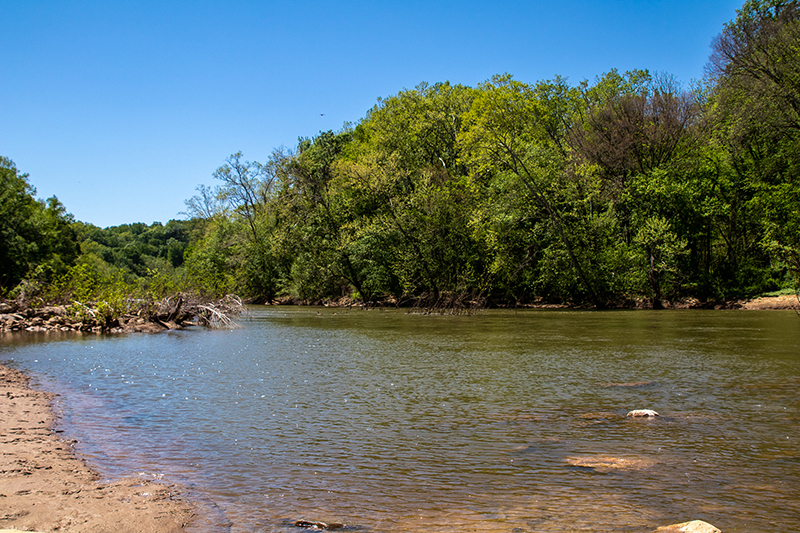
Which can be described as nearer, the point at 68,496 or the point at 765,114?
the point at 68,496

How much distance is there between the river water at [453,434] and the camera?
5.03 metres

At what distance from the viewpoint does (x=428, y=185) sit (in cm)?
4722

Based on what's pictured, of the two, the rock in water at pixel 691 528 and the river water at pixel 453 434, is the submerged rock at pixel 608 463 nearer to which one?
the river water at pixel 453 434

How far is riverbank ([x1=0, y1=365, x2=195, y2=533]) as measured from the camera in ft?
14.8

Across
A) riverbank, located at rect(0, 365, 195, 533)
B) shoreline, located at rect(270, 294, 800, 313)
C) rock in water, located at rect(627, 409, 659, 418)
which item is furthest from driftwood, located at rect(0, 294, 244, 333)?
rock in water, located at rect(627, 409, 659, 418)

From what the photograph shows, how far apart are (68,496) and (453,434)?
14.4ft

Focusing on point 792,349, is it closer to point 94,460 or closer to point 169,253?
point 94,460

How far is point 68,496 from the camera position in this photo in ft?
16.6

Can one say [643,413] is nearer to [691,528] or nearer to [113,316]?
[691,528]

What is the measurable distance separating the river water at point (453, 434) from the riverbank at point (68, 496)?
1.00ft

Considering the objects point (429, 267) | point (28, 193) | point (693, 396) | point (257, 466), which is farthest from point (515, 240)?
point (28, 193)

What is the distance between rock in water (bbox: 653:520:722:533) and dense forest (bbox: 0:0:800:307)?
2545cm

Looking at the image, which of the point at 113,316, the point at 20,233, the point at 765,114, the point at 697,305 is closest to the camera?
the point at 113,316

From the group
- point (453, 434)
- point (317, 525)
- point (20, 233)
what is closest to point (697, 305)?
point (453, 434)
